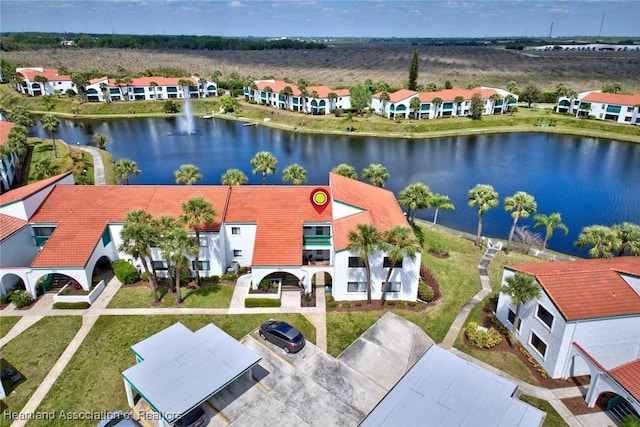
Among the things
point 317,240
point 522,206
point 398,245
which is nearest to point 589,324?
point 398,245

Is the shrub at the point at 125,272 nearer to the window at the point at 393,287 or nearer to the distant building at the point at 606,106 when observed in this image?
the window at the point at 393,287

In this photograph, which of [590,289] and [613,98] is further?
[613,98]

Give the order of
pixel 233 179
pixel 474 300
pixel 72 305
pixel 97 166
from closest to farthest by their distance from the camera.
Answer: pixel 72 305 → pixel 474 300 → pixel 233 179 → pixel 97 166

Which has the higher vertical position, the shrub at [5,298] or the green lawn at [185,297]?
the shrub at [5,298]

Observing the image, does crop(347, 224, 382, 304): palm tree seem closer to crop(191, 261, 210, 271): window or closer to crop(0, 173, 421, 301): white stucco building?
crop(0, 173, 421, 301): white stucco building

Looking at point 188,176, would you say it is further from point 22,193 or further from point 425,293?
point 425,293

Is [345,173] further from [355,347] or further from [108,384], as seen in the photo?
[108,384]

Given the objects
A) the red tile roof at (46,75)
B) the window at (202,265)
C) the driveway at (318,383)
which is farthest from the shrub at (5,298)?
the red tile roof at (46,75)
